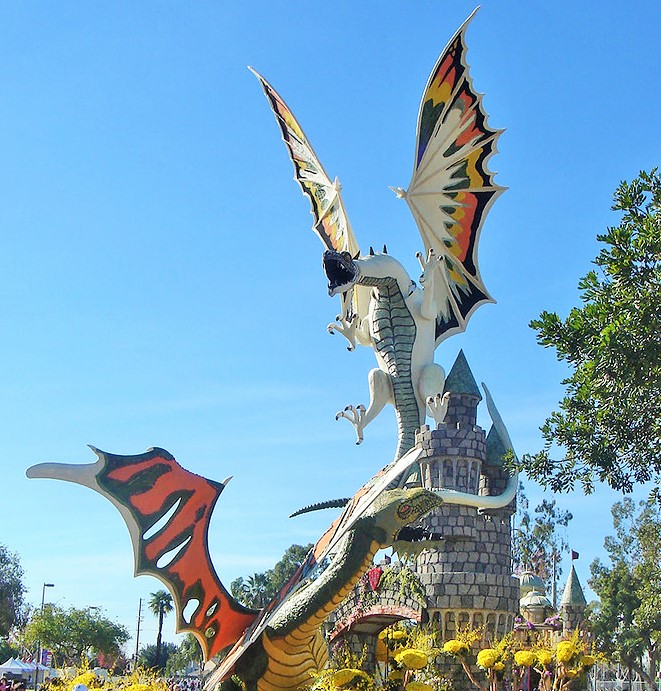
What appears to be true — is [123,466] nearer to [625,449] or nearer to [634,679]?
[625,449]

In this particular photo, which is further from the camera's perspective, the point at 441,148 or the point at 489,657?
the point at 441,148

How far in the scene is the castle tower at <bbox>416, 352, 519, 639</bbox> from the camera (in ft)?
71.5

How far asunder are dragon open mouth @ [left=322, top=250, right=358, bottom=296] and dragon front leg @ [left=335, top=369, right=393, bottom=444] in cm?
293

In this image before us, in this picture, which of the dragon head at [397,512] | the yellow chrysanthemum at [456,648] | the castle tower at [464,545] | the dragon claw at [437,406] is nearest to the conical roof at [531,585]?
the castle tower at [464,545]

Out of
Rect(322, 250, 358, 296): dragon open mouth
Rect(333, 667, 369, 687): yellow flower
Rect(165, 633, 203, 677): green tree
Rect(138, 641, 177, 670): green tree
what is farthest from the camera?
Rect(138, 641, 177, 670): green tree

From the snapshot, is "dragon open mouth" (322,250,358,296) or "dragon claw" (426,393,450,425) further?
"dragon claw" (426,393,450,425)

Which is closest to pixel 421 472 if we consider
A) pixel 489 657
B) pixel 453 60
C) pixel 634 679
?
pixel 489 657

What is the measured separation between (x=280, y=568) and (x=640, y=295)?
4560 cm

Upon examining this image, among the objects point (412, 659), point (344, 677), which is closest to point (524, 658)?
point (412, 659)

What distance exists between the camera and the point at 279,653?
12516mm

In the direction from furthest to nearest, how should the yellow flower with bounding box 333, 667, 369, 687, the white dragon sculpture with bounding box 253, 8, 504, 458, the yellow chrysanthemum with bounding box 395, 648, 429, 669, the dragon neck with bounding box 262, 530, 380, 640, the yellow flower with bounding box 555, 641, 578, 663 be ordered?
the white dragon sculpture with bounding box 253, 8, 504, 458 < the yellow flower with bounding box 555, 641, 578, 663 < the yellow chrysanthemum with bounding box 395, 648, 429, 669 < the yellow flower with bounding box 333, 667, 369, 687 < the dragon neck with bounding box 262, 530, 380, 640

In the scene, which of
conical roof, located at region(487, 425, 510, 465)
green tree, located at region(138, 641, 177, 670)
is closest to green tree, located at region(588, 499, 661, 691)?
conical roof, located at region(487, 425, 510, 465)

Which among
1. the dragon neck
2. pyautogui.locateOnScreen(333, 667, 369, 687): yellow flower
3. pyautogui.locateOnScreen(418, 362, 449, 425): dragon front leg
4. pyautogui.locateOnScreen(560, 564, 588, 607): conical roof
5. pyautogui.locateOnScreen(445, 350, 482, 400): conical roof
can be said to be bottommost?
pyautogui.locateOnScreen(333, 667, 369, 687): yellow flower

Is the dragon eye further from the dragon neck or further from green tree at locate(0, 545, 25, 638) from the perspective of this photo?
green tree at locate(0, 545, 25, 638)
